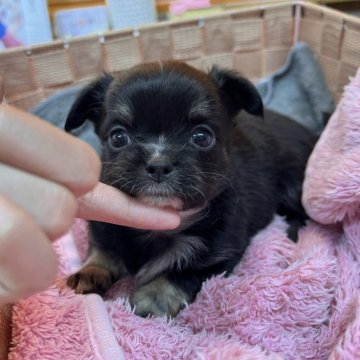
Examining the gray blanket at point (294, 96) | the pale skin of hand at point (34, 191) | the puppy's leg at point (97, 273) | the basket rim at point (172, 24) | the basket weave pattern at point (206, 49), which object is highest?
the pale skin of hand at point (34, 191)

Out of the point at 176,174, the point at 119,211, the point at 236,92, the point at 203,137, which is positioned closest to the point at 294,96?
the point at 236,92

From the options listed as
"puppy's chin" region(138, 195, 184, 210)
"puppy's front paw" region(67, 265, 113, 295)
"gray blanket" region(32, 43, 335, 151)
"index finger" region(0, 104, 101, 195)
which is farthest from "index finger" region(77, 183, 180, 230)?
"gray blanket" region(32, 43, 335, 151)

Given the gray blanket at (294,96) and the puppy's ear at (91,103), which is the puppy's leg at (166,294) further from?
the gray blanket at (294,96)

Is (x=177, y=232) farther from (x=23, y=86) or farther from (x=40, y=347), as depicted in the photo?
(x=23, y=86)

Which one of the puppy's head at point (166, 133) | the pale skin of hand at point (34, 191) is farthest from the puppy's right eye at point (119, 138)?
the pale skin of hand at point (34, 191)

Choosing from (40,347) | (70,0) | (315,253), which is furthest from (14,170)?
(70,0)

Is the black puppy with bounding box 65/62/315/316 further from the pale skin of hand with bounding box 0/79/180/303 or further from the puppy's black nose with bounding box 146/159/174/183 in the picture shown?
the pale skin of hand with bounding box 0/79/180/303
